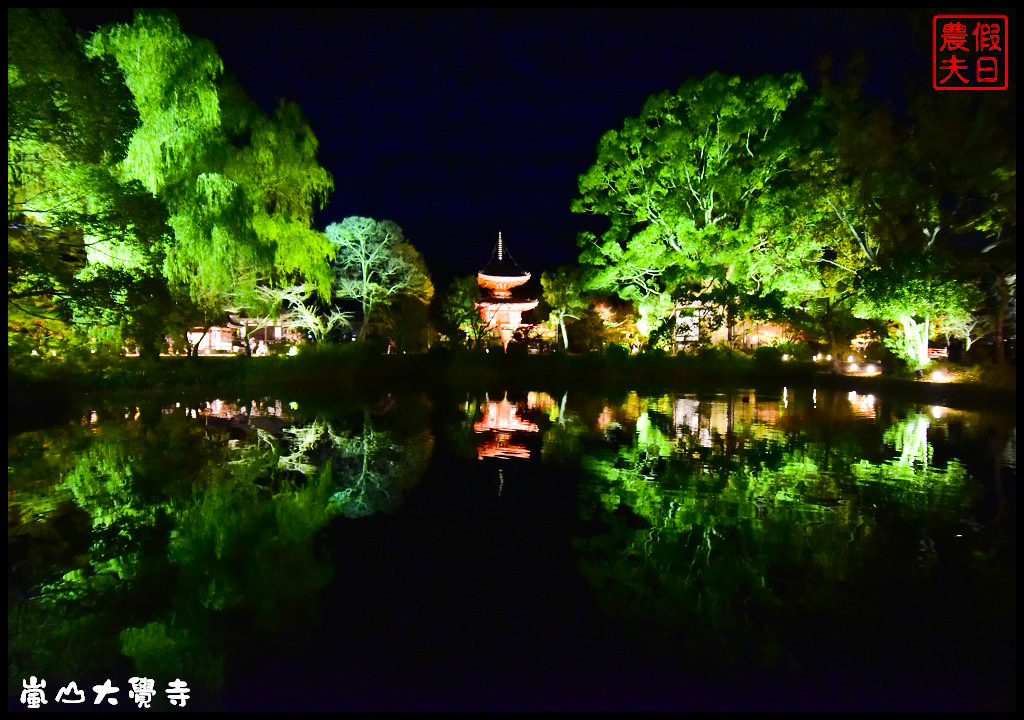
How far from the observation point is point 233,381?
670 inches

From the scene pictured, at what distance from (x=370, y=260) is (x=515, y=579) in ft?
80.6

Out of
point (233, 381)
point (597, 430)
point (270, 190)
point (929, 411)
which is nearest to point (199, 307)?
point (233, 381)

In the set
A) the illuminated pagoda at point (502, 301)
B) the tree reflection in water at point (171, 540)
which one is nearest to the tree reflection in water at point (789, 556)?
the tree reflection in water at point (171, 540)

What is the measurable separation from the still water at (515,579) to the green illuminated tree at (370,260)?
64.1ft

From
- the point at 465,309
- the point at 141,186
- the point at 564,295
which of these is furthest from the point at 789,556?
the point at 465,309

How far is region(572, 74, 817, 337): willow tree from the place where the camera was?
22.0 metres

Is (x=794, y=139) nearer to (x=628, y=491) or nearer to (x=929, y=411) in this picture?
(x=929, y=411)

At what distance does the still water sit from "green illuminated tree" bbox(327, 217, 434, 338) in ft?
64.1

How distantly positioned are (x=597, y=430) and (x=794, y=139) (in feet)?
55.7

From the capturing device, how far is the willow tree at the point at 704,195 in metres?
22.0

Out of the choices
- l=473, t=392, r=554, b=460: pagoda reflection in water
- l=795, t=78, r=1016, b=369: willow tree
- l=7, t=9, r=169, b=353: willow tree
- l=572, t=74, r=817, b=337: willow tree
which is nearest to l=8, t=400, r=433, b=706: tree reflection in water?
l=473, t=392, r=554, b=460: pagoda reflection in water

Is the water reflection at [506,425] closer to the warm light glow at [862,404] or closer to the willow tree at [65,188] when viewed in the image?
the willow tree at [65,188]

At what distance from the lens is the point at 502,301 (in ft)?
137

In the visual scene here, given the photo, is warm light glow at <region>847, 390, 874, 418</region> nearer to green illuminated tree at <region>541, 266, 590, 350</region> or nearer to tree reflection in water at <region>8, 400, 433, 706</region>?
tree reflection in water at <region>8, 400, 433, 706</region>
